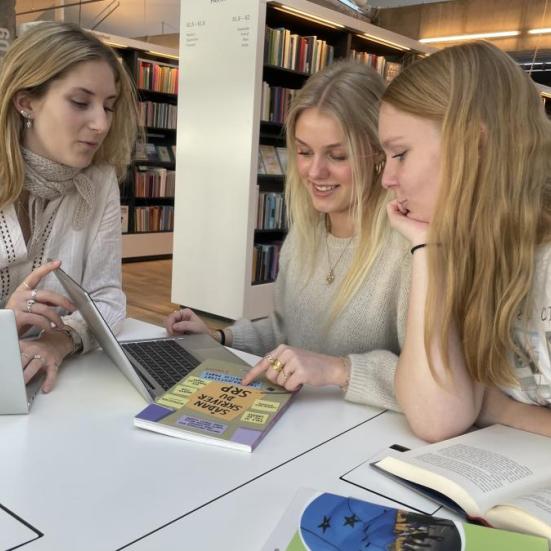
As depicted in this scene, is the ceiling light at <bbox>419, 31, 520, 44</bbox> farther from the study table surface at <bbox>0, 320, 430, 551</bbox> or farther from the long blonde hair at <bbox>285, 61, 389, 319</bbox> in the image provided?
the study table surface at <bbox>0, 320, 430, 551</bbox>

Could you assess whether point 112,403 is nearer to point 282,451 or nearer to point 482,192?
point 282,451

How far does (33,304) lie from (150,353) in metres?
0.26

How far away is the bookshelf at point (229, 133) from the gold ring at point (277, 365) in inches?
117

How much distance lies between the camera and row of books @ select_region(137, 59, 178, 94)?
5996 mm

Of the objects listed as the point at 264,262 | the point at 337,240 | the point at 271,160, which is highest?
the point at 271,160

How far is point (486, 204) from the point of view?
37.3 inches

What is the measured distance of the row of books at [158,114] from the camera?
6.12m

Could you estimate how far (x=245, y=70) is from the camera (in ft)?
12.7

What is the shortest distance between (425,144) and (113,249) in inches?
37.8

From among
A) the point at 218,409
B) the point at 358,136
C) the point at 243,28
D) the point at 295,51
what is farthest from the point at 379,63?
the point at 218,409

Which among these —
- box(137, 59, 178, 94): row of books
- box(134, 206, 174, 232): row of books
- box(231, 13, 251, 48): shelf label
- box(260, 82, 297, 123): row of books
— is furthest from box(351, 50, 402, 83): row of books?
box(134, 206, 174, 232): row of books

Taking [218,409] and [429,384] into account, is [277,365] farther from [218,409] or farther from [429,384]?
[429,384]

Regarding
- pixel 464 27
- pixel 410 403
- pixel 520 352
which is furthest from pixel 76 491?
pixel 464 27

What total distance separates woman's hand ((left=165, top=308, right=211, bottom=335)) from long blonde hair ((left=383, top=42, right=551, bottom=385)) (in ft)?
2.18
